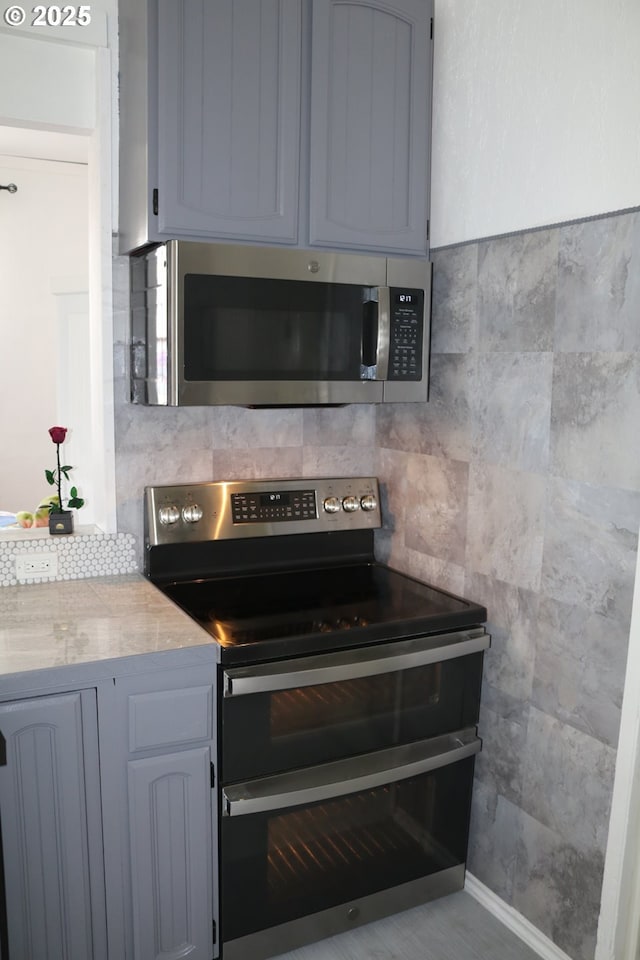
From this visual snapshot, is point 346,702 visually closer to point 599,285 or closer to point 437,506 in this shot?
point 437,506

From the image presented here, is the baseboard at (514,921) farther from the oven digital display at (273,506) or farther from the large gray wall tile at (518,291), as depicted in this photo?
the large gray wall tile at (518,291)

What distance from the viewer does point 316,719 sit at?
1.86 meters

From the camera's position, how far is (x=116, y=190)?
2080mm

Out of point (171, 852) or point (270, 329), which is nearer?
point (171, 852)

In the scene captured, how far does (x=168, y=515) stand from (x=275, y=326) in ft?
1.98

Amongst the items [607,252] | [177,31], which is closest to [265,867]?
[607,252]

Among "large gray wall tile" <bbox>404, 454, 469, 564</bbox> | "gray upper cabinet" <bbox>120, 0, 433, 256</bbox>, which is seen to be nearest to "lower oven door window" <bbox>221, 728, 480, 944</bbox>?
"large gray wall tile" <bbox>404, 454, 469, 564</bbox>

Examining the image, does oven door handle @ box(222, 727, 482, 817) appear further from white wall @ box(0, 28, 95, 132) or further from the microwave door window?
white wall @ box(0, 28, 95, 132)

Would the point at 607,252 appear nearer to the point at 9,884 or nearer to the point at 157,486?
the point at 157,486

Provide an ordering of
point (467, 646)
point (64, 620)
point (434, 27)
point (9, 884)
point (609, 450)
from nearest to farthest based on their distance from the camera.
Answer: point (9, 884) → point (609, 450) → point (64, 620) → point (467, 646) → point (434, 27)

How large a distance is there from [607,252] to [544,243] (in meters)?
0.20

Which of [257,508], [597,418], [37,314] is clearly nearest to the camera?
[597,418]

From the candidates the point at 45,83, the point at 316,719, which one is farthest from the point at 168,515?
the point at 45,83

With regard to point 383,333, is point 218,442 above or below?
below
